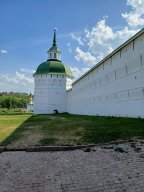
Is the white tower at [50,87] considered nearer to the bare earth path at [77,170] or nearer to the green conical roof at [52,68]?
the green conical roof at [52,68]

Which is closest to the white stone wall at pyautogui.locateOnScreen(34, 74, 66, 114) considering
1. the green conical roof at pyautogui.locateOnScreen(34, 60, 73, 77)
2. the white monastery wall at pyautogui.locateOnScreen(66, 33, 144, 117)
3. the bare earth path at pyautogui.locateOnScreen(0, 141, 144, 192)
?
the green conical roof at pyautogui.locateOnScreen(34, 60, 73, 77)

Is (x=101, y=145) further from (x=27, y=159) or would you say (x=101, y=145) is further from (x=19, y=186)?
(x=19, y=186)

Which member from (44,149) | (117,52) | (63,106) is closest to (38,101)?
(63,106)

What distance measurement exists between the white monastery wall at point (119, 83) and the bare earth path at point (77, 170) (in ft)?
27.1

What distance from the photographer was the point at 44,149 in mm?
6555

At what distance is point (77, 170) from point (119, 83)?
42.2 feet

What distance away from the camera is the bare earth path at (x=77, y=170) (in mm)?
3902

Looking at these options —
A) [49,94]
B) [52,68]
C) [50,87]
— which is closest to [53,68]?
[52,68]

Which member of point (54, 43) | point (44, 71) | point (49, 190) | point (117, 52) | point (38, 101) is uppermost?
point (54, 43)

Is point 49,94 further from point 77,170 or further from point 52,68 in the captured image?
point 77,170

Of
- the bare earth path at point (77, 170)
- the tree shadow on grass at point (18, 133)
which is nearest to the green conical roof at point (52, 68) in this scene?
the tree shadow on grass at point (18, 133)

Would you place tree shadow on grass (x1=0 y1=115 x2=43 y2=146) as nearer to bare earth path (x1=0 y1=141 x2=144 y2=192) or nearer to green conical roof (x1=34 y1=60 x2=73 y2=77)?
bare earth path (x1=0 y1=141 x2=144 y2=192)

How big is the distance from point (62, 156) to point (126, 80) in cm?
1091

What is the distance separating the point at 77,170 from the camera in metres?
4.71
